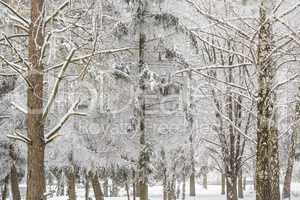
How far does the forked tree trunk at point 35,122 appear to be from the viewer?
6.98 m

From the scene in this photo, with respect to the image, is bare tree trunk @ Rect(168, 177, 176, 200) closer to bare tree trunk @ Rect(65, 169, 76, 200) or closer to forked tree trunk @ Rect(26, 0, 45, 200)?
bare tree trunk @ Rect(65, 169, 76, 200)

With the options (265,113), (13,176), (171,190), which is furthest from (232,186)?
(171,190)

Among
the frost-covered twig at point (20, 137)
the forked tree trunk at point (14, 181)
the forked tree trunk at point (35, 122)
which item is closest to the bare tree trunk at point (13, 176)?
the forked tree trunk at point (14, 181)

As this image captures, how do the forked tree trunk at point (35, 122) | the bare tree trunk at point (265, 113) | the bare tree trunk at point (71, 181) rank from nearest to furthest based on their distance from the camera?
the forked tree trunk at point (35, 122) → the bare tree trunk at point (265, 113) → the bare tree trunk at point (71, 181)

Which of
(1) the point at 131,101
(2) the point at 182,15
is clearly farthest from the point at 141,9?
(1) the point at 131,101

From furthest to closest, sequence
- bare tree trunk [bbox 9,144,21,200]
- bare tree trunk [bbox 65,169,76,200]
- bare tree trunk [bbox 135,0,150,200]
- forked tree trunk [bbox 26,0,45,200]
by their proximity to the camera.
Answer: bare tree trunk [bbox 9,144,21,200] → bare tree trunk [bbox 65,169,76,200] → bare tree trunk [bbox 135,0,150,200] → forked tree trunk [bbox 26,0,45,200]

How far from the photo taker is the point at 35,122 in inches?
280

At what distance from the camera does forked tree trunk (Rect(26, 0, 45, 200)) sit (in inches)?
275

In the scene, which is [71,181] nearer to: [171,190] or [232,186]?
[232,186]

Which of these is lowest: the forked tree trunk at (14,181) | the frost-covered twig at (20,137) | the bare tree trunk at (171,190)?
the bare tree trunk at (171,190)

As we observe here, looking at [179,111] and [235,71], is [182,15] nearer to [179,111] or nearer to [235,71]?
[235,71]

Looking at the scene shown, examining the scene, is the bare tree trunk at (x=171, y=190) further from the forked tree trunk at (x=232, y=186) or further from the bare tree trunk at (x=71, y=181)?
the forked tree trunk at (x=232, y=186)

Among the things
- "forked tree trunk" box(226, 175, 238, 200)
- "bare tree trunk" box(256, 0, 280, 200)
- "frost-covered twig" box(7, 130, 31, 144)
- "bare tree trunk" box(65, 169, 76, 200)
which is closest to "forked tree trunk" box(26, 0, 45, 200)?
"frost-covered twig" box(7, 130, 31, 144)

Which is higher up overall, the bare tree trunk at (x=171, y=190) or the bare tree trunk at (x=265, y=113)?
the bare tree trunk at (x=265, y=113)
